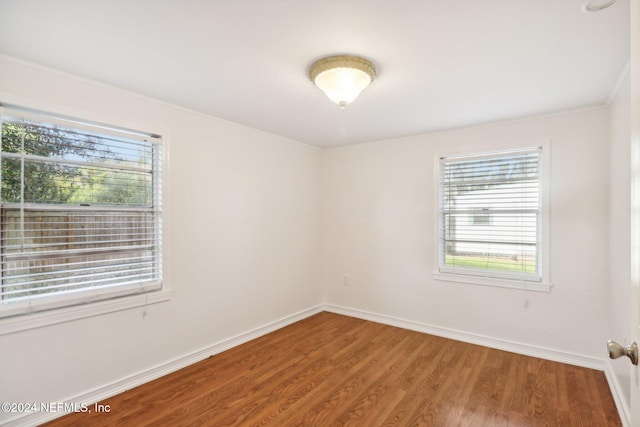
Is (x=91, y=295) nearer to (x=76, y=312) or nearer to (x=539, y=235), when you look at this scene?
(x=76, y=312)

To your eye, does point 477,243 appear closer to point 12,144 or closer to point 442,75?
point 442,75

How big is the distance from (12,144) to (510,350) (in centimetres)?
450

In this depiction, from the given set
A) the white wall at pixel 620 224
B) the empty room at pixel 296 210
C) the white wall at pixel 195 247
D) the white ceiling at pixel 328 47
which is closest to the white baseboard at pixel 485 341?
the empty room at pixel 296 210

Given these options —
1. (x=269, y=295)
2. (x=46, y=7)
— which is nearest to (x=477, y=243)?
(x=269, y=295)

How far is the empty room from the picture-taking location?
180cm

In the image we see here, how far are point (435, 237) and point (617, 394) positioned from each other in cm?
193

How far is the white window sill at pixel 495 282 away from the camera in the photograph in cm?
315

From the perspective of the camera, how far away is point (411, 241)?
3.94 m

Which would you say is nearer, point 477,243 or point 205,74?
point 205,74

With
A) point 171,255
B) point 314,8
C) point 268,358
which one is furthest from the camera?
point 268,358

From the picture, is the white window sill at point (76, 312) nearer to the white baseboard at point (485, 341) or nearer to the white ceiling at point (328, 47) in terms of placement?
the white ceiling at point (328, 47)

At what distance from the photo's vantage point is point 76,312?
7.54 ft

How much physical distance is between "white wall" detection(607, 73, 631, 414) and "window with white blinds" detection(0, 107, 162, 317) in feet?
11.6

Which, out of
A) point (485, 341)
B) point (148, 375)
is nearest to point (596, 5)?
point (485, 341)
